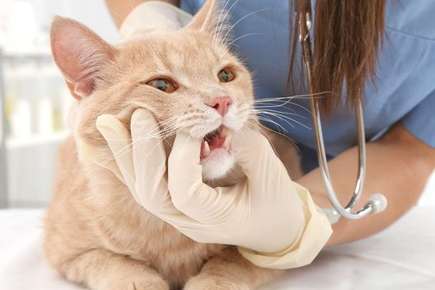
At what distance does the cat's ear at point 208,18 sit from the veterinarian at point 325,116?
3.0 inches

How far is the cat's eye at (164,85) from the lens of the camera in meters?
0.79

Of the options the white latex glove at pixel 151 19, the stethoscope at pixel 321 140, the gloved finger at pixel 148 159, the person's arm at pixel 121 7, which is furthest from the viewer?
the person's arm at pixel 121 7

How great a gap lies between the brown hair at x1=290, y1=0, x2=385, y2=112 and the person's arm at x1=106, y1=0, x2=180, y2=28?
42 centimetres

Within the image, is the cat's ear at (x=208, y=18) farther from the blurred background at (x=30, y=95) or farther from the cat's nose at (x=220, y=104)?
the blurred background at (x=30, y=95)

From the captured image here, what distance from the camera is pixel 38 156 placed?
9.11ft

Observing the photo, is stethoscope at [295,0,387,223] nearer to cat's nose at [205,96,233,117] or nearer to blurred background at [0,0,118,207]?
cat's nose at [205,96,233,117]

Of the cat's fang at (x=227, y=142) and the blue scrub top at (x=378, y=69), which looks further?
the blue scrub top at (x=378, y=69)

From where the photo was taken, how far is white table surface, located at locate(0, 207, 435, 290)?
91 centimetres

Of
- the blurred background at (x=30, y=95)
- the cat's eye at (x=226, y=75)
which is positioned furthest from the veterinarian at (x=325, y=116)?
the blurred background at (x=30, y=95)

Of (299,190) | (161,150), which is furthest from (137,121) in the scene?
(299,190)

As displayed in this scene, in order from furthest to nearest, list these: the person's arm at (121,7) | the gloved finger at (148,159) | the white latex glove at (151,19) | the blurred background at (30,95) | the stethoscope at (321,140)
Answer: the blurred background at (30,95) < the person's arm at (121,7) < the white latex glove at (151,19) < the stethoscope at (321,140) < the gloved finger at (148,159)

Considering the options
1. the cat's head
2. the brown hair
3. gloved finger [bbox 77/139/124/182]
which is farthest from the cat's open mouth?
the brown hair

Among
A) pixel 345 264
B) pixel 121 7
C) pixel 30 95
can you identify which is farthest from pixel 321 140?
pixel 30 95

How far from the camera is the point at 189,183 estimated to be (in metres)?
0.73
